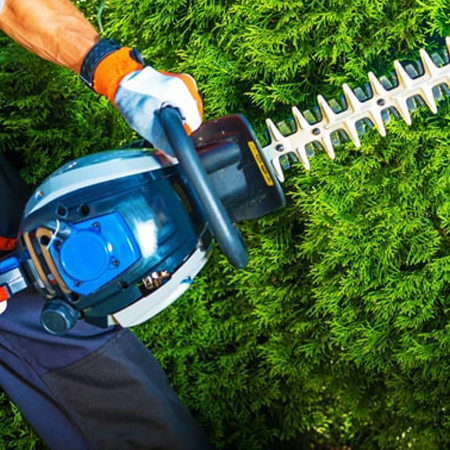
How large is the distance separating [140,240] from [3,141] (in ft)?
3.95

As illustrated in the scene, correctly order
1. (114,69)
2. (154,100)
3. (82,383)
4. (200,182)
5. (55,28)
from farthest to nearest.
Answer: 1. (82,383)
2. (55,28)
3. (114,69)
4. (154,100)
5. (200,182)

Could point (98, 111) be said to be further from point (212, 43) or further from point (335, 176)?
point (335, 176)

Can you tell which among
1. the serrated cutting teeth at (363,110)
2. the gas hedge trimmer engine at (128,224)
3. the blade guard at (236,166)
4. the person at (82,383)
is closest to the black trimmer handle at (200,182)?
the gas hedge trimmer engine at (128,224)

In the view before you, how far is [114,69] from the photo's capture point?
5.81 feet

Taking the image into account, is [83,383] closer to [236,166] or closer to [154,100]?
[236,166]

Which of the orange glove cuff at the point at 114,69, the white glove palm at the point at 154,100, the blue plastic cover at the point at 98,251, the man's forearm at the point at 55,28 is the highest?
the man's forearm at the point at 55,28

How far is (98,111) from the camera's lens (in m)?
2.75

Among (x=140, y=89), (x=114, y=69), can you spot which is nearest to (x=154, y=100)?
(x=140, y=89)

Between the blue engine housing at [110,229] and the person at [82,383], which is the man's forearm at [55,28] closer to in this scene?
the blue engine housing at [110,229]

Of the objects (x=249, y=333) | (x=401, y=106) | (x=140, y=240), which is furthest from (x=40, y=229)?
(x=249, y=333)

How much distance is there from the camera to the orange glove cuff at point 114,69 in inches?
69.3

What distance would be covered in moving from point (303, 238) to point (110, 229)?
1012 mm

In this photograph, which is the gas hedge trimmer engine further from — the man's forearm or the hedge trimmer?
the man's forearm

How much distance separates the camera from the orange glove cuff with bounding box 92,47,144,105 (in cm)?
176
